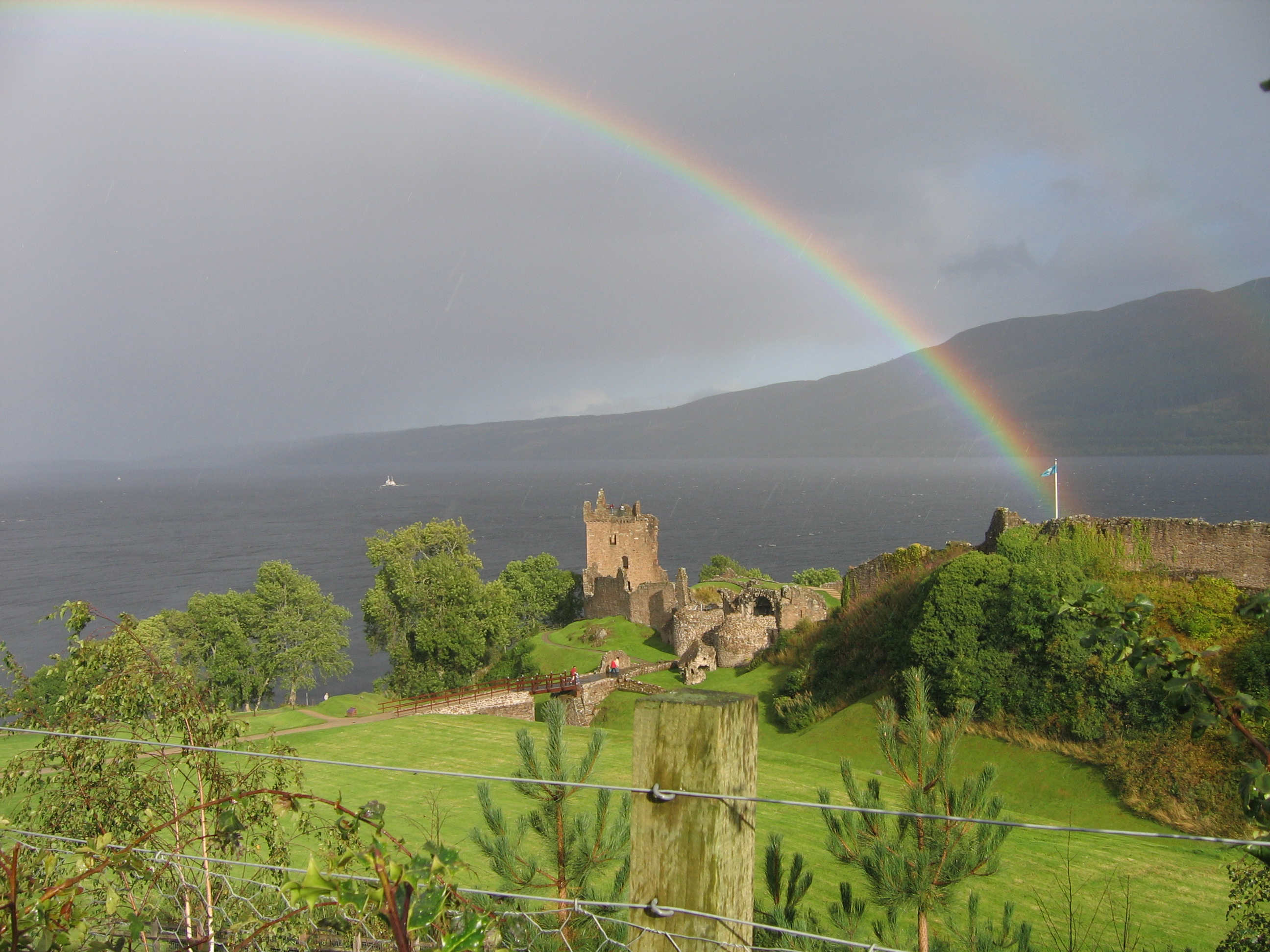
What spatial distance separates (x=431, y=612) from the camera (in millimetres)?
47406

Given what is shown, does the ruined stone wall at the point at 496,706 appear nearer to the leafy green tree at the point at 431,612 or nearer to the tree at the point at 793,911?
the leafy green tree at the point at 431,612

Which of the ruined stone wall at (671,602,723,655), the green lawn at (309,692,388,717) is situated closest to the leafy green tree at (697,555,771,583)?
the ruined stone wall at (671,602,723,655)

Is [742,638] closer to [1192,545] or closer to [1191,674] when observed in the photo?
[1192,545]

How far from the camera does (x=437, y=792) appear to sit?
57.1 ft

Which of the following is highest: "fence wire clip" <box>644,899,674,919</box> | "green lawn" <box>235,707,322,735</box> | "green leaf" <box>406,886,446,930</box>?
"green leaf" <box>406,886,446,930</box>

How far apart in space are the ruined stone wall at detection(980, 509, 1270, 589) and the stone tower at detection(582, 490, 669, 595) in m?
39.4

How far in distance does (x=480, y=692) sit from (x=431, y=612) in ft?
45.0

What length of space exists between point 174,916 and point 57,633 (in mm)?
90966

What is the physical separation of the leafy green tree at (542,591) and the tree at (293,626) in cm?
1564

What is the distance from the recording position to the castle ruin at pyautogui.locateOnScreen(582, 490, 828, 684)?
37.8 m

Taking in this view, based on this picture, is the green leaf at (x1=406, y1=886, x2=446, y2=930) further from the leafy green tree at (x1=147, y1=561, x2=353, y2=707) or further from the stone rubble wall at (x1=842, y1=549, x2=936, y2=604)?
the leafy green tree at (x1=147, y1=561, x2=353, y2=707)

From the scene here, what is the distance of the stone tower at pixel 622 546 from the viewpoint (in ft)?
198

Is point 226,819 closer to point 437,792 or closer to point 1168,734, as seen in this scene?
point 437,792

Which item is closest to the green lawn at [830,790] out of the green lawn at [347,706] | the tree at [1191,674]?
the green lawn at [347,706]
